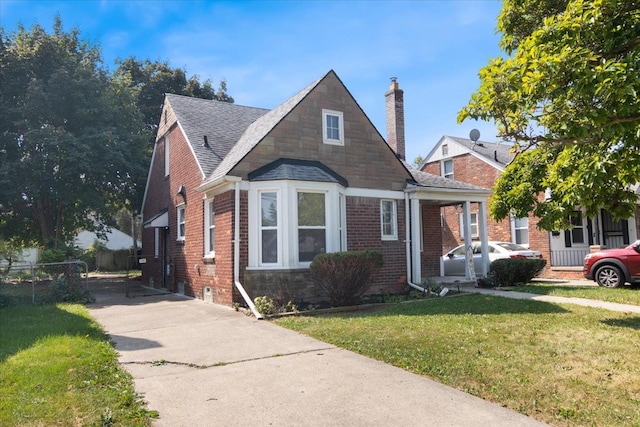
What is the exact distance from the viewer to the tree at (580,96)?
504 centimetres

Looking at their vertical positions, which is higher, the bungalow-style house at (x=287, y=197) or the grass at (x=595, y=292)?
the bungalow-style house at (x=287, y=197)

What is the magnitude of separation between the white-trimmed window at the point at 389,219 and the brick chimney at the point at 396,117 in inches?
200

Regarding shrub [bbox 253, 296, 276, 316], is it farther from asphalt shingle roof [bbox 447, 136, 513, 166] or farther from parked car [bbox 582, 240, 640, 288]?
asphalt shingle roof [bbox 447, 136, 513, 166]

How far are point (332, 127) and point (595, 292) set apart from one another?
28.8ft

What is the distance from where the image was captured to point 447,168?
990 inches

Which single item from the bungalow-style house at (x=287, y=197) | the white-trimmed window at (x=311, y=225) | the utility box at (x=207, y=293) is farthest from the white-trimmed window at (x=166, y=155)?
the white-trimmed window at (x=311, y=225)

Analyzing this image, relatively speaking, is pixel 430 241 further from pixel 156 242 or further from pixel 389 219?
pixel 156 242

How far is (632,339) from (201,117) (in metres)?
14.1

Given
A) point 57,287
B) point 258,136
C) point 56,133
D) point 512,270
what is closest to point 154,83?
point 56,133

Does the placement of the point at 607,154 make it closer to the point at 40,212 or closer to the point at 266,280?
the point at 266,280

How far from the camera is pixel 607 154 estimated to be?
6105 mm

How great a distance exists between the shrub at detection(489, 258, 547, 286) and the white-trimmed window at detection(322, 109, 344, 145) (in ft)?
22.1

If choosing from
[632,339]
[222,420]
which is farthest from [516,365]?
[222,420]

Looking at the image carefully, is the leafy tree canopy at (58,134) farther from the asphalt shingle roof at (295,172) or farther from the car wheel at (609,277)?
the car wheel at (609,277)
